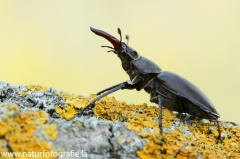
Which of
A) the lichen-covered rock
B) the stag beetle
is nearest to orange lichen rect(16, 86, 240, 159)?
the lichen-covered rock

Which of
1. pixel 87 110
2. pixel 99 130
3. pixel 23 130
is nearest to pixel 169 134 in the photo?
pixel 99 130

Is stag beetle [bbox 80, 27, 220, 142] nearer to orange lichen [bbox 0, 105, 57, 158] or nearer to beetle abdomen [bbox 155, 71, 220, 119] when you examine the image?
beetle abdomen [bbox 155, 71, 220, 119]

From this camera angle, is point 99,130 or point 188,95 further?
point 188,95

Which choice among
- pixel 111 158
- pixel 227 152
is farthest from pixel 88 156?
pixel 227 152

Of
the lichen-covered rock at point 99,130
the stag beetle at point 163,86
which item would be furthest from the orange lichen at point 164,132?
the stag beetle at point 163,86

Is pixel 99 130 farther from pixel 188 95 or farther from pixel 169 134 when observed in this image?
pixel 188 95

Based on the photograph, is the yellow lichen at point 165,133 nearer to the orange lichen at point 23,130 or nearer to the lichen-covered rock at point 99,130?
the lichen-covered rock at point 99,130
